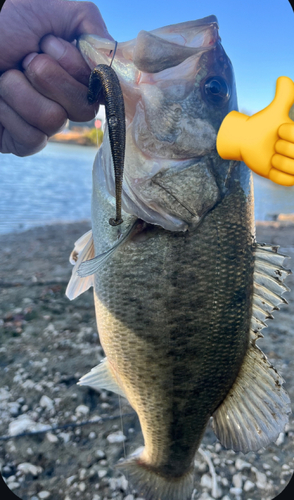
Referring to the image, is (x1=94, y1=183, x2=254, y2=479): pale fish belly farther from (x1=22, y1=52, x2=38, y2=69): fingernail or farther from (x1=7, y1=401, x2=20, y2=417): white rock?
(x1=7, y1=401, x2=20, y2=417): white rock

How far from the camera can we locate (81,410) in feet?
7.52

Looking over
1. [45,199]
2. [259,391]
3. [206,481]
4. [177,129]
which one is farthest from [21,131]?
[45,199]

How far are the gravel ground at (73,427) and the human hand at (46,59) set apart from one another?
1463 mm

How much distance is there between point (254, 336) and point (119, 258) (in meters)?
0.65

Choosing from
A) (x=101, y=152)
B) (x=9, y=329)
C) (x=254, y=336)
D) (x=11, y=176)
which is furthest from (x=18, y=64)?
(x=11, y=176)

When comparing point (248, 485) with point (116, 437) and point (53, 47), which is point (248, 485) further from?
point (53, 47)

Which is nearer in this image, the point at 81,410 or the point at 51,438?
the point at 51,438

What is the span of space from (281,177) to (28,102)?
3.47 feet

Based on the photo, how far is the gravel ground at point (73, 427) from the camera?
1.88 meters

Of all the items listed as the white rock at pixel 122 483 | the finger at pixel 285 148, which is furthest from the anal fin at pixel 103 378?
the finger at pixel 285 148

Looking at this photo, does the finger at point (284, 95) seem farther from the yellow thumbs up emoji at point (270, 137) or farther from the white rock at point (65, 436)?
the white rock at point (65, 436)

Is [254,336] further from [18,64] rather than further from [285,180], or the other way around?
[18,64]

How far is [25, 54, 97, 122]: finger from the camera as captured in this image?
1.28 meters

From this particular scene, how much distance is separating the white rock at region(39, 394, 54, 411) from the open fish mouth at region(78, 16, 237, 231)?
5.50 feet
